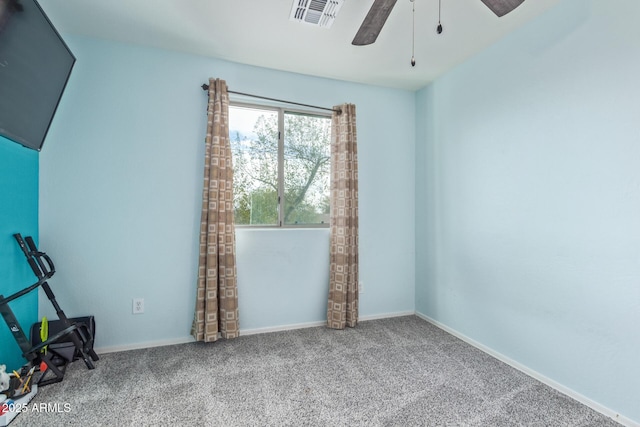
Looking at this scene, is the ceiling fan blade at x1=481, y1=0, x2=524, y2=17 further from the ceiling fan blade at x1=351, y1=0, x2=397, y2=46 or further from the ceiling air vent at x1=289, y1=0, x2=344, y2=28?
the ceiling air vent at x1=289, y1=0, x2=344, y2=28

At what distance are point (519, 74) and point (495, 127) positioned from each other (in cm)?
38

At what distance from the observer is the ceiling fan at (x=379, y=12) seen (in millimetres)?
1400

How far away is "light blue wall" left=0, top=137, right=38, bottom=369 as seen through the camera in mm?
1783

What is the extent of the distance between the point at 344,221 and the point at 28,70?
7.71 feet

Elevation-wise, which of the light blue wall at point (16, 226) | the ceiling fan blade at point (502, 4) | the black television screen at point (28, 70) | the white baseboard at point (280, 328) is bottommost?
the white baseboard at point (280, 328)

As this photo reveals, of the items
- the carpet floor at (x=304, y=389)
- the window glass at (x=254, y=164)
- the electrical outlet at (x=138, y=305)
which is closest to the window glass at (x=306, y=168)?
the window glass at (x=254, y=164)

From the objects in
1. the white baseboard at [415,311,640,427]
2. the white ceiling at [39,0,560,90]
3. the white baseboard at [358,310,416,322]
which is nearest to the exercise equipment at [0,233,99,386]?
the white ceiling at [39,0,560,90]

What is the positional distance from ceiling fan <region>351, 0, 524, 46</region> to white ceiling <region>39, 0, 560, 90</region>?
1.01 ft

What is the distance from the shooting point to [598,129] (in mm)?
1695

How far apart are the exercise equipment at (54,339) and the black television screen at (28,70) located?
0.73 meters

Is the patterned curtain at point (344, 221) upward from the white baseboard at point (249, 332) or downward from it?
upward

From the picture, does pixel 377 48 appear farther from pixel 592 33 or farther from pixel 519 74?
pixel 592 33

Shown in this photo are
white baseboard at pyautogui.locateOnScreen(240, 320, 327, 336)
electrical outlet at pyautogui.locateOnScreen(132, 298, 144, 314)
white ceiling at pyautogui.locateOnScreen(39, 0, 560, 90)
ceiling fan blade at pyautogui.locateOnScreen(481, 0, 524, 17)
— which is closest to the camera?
ceiling fan blade at pyautogui.locateOnScreen(481, 0, 524, 17)

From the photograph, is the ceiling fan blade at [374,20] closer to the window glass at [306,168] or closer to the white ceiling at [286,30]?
the white ceiling at [286,30]
